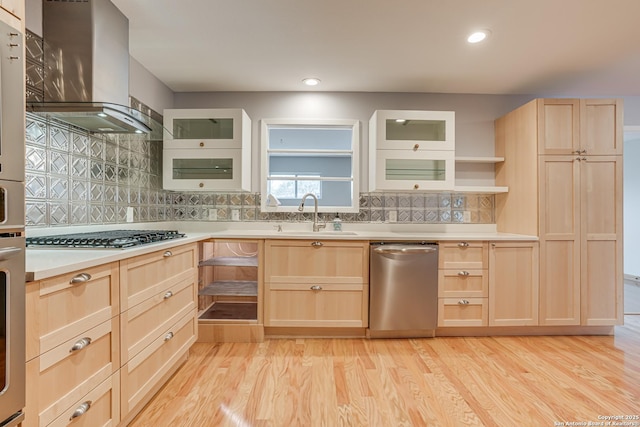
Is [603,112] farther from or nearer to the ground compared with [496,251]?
farther from the ground

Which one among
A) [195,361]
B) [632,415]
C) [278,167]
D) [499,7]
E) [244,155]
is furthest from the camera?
[278,167]

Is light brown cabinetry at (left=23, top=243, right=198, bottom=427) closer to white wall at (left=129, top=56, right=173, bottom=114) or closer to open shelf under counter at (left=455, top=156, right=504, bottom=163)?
white wall at (left=129, top=56, right=173, bottom=114)

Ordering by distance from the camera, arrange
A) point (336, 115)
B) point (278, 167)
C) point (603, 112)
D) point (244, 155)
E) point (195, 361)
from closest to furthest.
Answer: point (195, 361) → point (603, 112) → point (244, 155) → point (336, 115) → point (278, 167)

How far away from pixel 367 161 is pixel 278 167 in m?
4.66

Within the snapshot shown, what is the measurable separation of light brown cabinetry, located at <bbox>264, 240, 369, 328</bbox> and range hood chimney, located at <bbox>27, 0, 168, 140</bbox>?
1412mm

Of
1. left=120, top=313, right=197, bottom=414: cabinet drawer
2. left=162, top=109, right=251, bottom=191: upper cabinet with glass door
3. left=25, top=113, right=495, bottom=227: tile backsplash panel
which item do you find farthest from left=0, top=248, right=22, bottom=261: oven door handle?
left=162, top=109, right=251, bottom=191: upper cabinet with glass door

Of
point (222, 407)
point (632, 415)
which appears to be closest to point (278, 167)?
point (222, 407)

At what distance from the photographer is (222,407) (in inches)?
65.3

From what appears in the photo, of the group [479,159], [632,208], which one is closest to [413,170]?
[479,159]

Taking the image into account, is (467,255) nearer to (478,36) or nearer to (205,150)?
(478,36)

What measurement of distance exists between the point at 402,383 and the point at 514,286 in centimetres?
138

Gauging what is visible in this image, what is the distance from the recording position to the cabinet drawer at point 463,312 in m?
2.57

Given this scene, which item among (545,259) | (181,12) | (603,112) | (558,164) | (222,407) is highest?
(181,12)

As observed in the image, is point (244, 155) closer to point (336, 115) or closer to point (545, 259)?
point (336, 115)
